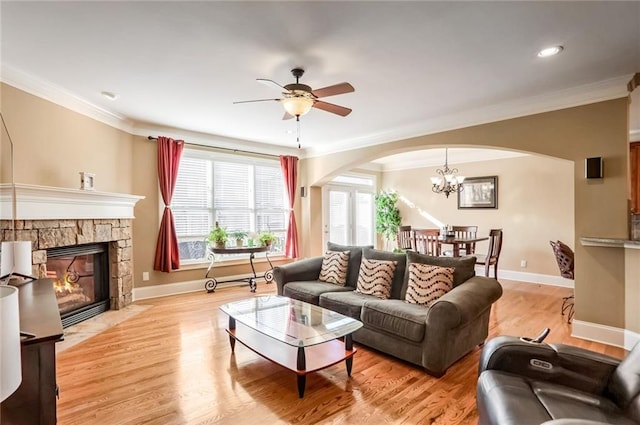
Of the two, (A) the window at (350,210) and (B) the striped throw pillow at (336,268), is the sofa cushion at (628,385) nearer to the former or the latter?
(B) the striped throw pillow at (336,268)

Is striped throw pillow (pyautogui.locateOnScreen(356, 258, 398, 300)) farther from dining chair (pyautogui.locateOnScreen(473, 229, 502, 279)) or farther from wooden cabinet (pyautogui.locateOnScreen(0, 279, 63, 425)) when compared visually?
wooden cabinet (pyautogui.locateOnScreen(0, 279, 63, 425))

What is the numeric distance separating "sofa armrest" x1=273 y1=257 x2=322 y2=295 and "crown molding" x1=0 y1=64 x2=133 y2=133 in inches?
116

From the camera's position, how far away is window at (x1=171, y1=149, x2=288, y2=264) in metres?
5.30

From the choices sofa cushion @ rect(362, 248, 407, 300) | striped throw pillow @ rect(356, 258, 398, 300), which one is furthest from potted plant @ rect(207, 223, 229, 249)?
sofa cushion @ rect(362, 248, 407, 300)

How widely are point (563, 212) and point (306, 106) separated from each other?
208 inches

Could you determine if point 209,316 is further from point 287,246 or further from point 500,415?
point 500,415

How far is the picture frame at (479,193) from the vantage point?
6477mm

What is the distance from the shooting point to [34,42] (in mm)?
2457

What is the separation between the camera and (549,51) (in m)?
2.59

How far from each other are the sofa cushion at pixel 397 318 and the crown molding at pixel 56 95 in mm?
3865

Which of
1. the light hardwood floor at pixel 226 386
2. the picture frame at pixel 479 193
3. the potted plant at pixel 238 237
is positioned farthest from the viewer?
the picture frame at pixel 479 193

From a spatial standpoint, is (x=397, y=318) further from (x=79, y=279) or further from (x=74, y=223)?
(x=79, y=279)

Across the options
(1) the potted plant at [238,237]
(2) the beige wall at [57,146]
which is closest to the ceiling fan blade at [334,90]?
(2) the beige wall at [57,146]

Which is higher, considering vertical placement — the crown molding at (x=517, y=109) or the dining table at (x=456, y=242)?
the crown molding at (x=517, y=109)
